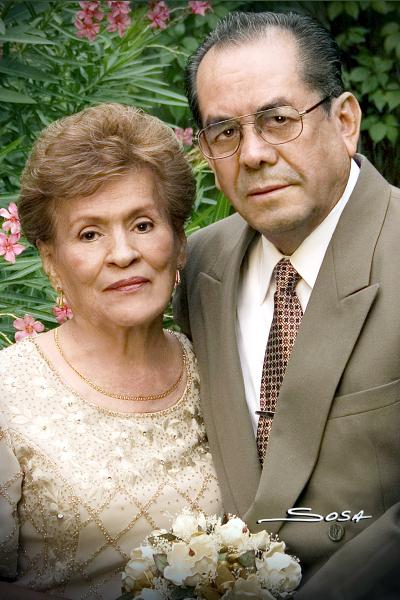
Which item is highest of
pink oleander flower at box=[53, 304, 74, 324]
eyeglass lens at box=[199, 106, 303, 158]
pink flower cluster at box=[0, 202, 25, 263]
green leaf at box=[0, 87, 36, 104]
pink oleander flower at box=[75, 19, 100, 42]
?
eyeglass lens at box=[199, 106, 303, 158]

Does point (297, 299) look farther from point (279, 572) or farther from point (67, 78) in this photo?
point (67, 78)

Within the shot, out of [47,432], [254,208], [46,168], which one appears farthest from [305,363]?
[46,168]

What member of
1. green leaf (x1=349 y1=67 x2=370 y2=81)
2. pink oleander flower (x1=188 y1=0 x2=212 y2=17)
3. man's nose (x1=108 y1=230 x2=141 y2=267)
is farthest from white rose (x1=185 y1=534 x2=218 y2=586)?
green leaf (x1=349 y1=67 x2=370 y2=81)

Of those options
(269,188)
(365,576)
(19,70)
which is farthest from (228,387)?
(19,70)

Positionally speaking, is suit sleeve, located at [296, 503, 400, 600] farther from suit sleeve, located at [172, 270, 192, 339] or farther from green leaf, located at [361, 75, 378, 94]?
green leaf, located at [361, 75, 378, 94]

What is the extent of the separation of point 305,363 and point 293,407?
119 mm

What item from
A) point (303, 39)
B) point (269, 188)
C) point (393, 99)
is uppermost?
point (303, 39)

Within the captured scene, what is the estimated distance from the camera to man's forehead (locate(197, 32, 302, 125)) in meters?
2.66

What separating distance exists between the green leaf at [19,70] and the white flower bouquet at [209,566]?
2499mm

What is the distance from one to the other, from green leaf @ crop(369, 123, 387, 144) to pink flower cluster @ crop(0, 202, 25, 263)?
3.44 meters

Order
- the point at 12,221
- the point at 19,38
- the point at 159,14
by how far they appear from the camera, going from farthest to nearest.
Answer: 1. the point at 159,14
2. the point at 19,38
3. the point at 12,221

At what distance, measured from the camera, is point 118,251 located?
8.65ft

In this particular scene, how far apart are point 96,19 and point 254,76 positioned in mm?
1848

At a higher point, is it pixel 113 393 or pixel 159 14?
pixel 159 14
